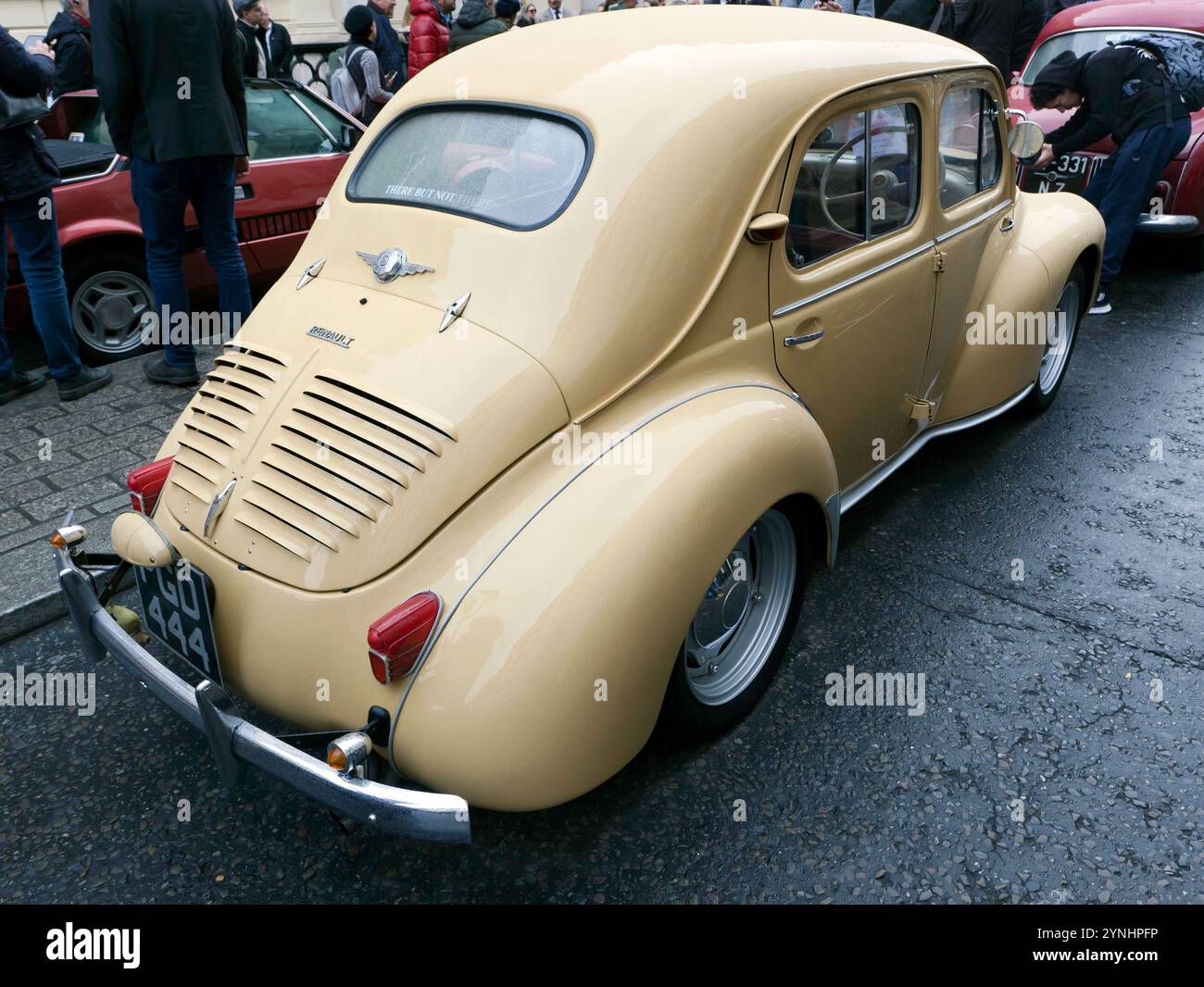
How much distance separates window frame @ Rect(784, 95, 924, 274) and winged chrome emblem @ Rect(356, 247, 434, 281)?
1.11 metres

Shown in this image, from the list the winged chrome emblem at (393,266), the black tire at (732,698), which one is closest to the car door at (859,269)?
the black tire at (732,698)

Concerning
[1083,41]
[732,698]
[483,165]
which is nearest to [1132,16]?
[1083,41]

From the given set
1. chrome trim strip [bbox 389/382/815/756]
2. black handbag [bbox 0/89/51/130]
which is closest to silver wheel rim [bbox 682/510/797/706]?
chrome trim strip [bbox 389/382/815/756]

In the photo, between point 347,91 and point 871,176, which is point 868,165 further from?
point 347,91

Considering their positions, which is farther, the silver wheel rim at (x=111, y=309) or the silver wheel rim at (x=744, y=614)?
the silver wheel rim at (x=111, y=309)

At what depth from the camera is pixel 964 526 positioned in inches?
153

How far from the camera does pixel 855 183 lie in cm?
306

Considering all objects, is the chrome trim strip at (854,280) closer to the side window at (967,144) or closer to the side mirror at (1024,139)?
the side window at (967,144)

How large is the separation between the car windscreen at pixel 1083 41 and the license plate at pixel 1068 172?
0.86m

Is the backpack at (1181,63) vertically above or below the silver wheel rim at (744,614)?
above

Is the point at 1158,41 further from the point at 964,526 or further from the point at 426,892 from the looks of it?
the point at 426,892

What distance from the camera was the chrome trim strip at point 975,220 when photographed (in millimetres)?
3485
